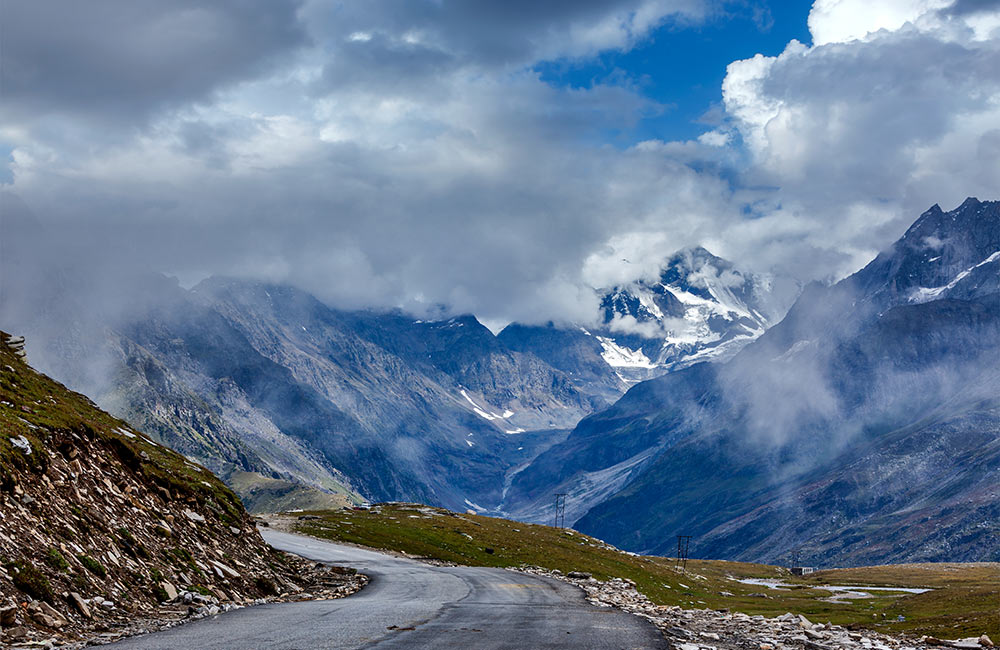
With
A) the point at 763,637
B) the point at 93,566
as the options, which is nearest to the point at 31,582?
the point at 93,566

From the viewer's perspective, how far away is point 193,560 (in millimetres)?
38438

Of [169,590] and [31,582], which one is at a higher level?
[31,582]

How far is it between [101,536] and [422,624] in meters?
14.3

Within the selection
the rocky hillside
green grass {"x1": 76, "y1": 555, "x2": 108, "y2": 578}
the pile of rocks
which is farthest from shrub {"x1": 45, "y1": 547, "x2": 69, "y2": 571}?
the pile of rocks

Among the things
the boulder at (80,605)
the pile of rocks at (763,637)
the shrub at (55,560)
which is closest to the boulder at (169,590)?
the shrub at (55,560)

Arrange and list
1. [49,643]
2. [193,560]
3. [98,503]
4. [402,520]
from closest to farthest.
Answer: [49,643] → [98,503] → [193,560] → [402,520]

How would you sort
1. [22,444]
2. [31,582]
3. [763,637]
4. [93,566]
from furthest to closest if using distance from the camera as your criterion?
[22,444], [763,637], [93,566], [31,582]

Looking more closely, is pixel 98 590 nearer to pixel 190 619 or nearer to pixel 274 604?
pixel 190 619

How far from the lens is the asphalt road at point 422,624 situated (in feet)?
81.7

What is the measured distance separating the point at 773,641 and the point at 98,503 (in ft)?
95.5

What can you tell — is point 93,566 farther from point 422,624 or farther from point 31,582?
point 422,624

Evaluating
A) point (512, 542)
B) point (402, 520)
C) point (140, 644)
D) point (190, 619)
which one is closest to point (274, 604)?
point (190, 619)

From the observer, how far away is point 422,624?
30.1 m

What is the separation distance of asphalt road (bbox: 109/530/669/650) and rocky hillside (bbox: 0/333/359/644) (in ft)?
9.33
